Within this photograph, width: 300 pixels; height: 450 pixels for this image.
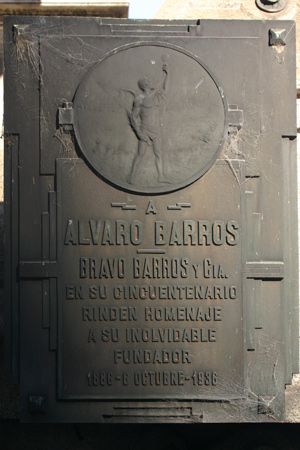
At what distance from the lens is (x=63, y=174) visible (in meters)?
4.24

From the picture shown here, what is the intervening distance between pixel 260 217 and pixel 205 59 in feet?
3.64

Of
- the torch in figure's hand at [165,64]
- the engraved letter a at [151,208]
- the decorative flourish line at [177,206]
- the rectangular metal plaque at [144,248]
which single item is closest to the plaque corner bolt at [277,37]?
the rectangular metal plaque at [144,248]

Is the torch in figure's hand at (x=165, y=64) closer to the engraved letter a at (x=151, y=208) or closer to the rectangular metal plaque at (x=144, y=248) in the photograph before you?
the rectangular metal plaque at (x=144, y=248)

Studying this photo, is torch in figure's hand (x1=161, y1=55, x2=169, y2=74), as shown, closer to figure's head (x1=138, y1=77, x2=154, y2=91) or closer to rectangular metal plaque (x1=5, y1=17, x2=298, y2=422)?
rectangular metal plaque (x1=5, y1=17, x2=298, y2=422)

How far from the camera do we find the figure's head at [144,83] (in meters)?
4.26

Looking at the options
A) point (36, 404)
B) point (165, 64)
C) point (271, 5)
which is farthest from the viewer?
point (271, 5)

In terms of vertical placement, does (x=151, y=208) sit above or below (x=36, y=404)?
above

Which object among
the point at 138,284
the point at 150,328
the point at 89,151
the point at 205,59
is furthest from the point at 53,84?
the point at 150,328

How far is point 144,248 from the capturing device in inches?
167

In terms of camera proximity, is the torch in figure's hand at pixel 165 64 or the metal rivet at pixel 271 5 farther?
the metal rivet at pixel 271 5

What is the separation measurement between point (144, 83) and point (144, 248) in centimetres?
108

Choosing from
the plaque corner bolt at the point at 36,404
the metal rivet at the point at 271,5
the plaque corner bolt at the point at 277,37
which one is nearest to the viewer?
the plaque corner bolt at the point at 36,404

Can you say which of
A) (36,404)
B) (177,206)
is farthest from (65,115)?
(36,404)

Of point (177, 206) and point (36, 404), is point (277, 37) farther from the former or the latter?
point (36, 404)
